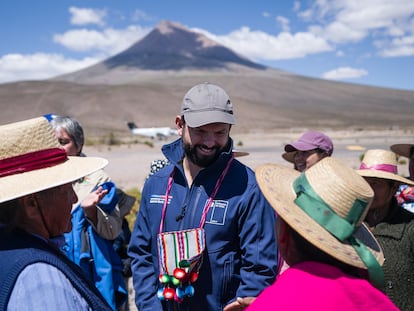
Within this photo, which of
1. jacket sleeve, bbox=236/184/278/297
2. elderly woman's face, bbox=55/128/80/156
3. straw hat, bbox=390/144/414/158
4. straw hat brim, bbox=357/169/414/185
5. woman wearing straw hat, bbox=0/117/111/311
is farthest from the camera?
straw hat, bbox=390/144/414/158

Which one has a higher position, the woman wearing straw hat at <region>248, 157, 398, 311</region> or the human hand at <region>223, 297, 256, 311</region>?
the woman wearing straw hat at <region>248, 157, 398, 311</region>

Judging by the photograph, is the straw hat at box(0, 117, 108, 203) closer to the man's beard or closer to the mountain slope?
the man's beard

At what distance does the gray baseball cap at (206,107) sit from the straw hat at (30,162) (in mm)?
893

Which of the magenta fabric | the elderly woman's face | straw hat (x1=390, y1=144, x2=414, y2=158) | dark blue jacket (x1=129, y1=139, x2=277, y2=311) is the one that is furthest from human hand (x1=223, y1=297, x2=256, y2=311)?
straw hat (x1=390, y1=144, x2=414, y2=158)

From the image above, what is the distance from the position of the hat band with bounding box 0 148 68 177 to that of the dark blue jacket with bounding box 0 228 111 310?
218 millimetres

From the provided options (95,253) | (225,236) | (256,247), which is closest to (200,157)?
(225,236)

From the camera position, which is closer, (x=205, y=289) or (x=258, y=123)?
(x=205, y=289)

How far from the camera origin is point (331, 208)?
1.53 metres

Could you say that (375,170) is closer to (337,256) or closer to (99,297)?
(337,256)

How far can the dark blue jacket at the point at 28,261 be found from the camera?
1381mm

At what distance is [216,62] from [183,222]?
7311 inches

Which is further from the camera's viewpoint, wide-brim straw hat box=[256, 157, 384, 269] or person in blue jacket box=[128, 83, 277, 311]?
person in blue jacket box=[128, 83, 277, 311]

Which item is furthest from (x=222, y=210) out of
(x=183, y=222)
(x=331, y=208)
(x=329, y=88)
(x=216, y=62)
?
(x=216, y=62)

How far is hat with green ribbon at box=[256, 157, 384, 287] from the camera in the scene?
4.94ft
